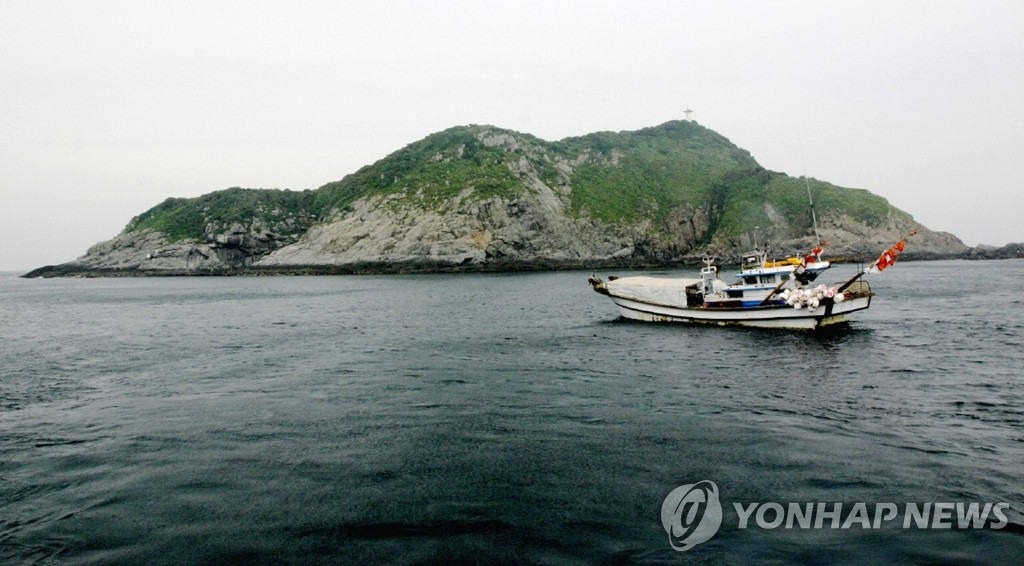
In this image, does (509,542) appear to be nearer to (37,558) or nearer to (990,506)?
(37,558)

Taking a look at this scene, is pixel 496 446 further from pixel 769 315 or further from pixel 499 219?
pixel 499 219

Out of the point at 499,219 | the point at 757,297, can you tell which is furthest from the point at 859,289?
the point at 499,219

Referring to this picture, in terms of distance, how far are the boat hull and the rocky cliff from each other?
9593cm

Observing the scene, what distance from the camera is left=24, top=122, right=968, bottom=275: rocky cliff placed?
5600 inches

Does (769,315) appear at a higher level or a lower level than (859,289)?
lower

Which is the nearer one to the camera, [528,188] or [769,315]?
[769,315]

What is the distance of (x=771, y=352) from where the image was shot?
96.7ft

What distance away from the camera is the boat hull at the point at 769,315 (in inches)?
1417

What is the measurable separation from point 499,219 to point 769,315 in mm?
109485

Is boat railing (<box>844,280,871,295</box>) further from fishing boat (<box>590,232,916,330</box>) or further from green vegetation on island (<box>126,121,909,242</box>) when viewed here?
green vegetation on island (<box>126,121,909,242</box>)

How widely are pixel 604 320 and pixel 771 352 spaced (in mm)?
17408

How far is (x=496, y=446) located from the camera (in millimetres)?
15125

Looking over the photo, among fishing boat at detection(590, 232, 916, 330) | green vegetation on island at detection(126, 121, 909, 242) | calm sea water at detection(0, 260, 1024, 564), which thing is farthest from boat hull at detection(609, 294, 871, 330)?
green vegetation on island at detection(126, 121, 909, 242)

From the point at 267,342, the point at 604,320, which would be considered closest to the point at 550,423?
the point at 267,342
